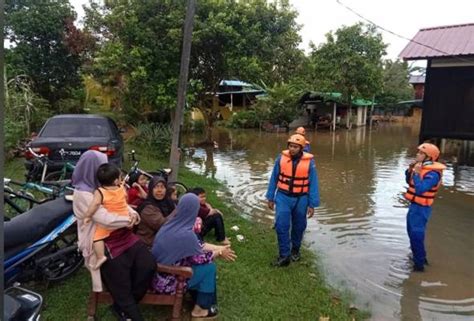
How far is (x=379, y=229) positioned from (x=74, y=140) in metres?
6.10

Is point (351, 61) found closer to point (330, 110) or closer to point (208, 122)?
point (330, 110)

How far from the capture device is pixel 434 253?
6609 millimetres

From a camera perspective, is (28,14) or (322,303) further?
(28,14)

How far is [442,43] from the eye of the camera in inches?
448

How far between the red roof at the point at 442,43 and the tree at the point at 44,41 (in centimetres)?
1511

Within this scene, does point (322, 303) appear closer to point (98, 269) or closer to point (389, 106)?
point (98, 269)

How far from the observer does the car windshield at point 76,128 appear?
8820 millimetres

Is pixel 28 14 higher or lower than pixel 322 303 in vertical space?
higher

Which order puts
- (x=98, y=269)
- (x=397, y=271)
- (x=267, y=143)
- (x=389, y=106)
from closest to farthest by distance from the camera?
(x=98, y=269) → (x=397, y=271) → (x=267, y=143) → (x=389, y=106)

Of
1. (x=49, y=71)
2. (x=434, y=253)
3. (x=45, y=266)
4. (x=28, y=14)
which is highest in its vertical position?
(x=28, y=14)

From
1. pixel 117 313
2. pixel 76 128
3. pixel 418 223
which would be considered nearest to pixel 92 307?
pixel 117 313

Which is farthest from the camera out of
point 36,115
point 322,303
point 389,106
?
point 389,106

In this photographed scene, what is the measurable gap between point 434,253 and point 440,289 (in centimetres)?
145

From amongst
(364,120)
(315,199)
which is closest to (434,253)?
(315,199)
